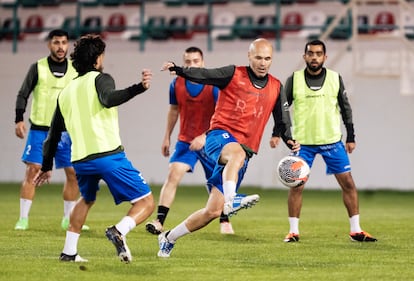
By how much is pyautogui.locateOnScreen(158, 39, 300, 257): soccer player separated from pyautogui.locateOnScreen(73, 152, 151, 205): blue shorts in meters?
0.86

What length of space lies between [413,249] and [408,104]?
13823mm

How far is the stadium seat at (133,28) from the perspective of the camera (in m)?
28.1

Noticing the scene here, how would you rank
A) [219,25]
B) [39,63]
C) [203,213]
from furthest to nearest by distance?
[219,25]
[39,63]
[203,213]

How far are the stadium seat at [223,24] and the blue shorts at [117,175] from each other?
17983 mm

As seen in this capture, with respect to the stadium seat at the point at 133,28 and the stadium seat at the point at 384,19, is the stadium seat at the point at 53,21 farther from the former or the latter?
the stadium seat at the point at 384,19

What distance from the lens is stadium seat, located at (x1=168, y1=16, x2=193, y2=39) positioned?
2741 cm

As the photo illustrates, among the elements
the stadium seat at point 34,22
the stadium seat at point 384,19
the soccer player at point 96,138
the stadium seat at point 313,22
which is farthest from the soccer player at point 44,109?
the stadium seat at point 34,22

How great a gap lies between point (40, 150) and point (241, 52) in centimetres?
1261

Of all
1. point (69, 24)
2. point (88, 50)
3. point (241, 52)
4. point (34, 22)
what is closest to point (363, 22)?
point (241, 52)

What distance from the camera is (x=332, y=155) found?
12.4 m

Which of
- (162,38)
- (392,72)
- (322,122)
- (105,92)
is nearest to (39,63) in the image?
(322,122)

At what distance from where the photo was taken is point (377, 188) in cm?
2484

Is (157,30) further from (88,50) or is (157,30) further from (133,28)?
(88,50)

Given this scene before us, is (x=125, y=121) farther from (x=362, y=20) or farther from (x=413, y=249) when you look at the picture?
(x=413, y=249)
